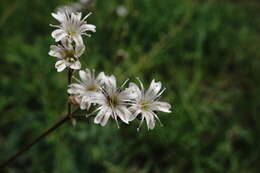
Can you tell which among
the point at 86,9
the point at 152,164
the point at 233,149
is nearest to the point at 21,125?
the point at 152,164

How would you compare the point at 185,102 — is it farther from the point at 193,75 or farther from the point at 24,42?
the point at 24,42

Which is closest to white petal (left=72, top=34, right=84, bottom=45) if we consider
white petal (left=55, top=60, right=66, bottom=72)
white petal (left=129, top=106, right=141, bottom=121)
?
white petal (left=55, top=60, right=66, bottom=72)

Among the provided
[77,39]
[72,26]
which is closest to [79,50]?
[77,39]

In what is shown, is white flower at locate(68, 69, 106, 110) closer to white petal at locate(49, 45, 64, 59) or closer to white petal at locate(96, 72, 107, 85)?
white petal at locate(96, 72, 107, 85)

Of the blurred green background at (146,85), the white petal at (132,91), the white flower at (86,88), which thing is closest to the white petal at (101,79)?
the white flower at (86,88)

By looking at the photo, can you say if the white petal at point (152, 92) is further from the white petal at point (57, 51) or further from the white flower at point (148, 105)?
the white petal at point (57, 51)

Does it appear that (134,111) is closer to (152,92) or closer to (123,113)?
(123,113)

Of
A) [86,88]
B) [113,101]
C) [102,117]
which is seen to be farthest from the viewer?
[86,88]
